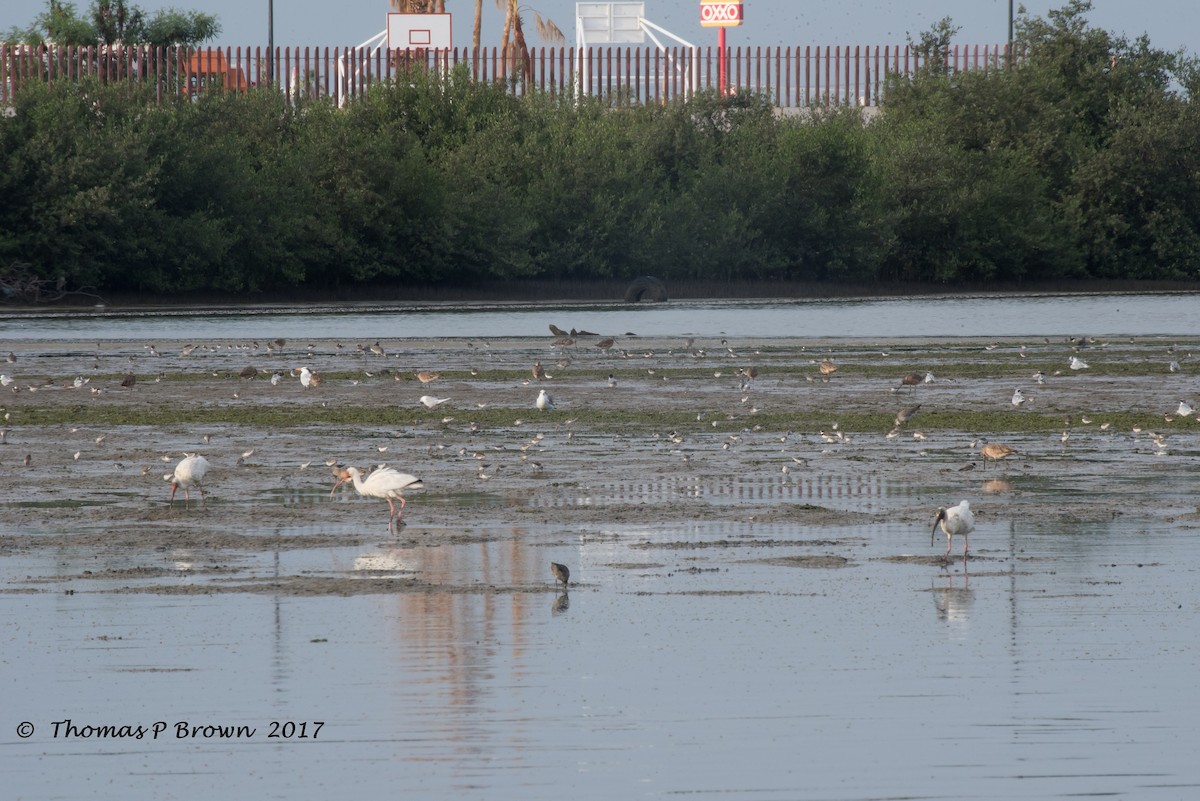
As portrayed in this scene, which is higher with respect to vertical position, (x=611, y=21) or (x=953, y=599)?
(x=611, y=21)

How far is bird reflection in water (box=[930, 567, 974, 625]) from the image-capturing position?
384 inches

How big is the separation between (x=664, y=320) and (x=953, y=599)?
3449cm

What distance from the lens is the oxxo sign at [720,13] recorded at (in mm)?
92375

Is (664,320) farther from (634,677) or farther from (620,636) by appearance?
(634,677)

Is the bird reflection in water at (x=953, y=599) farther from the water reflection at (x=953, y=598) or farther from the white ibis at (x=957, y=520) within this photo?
the white ibis at (x=957, y=520)

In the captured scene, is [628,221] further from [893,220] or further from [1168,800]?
[1168,800]

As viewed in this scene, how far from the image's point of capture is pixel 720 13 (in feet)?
306

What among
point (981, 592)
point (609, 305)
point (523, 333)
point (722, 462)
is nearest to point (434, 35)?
point (609, 305)

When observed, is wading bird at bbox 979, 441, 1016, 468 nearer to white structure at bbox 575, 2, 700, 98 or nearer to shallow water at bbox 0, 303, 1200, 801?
shallow water at bbox 0, 303, 1200, 801

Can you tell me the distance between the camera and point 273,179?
5525 centimetres

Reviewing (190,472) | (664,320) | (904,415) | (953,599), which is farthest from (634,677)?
(664,320)

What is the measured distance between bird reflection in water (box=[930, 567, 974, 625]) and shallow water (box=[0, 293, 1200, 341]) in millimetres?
27247

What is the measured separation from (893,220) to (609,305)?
13.0m

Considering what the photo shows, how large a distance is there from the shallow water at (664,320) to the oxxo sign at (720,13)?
38.7m
